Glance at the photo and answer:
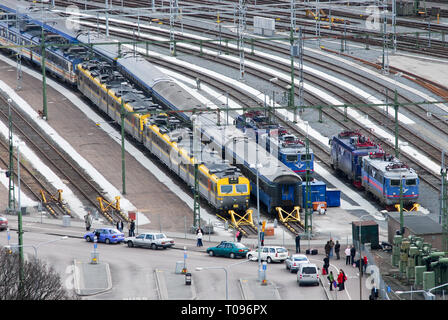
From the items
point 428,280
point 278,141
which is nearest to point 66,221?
point 278,141

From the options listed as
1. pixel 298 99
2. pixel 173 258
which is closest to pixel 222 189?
pixel 173 258

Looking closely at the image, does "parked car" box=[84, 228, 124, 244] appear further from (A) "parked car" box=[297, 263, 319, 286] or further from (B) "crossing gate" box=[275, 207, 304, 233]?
(A) "parked car" box=[297, 263, 319, 286]

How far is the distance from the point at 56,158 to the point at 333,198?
2418cm

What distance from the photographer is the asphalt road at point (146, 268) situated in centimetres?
6425

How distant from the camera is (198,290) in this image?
65062 mm

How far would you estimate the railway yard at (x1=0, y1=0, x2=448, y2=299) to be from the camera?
3290 inches

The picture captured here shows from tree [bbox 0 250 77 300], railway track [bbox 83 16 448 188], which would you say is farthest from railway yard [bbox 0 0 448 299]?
tree [bbox 0 250 77 300]

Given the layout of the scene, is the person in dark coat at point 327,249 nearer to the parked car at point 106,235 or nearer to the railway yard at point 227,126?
the railway yard at point 227,126

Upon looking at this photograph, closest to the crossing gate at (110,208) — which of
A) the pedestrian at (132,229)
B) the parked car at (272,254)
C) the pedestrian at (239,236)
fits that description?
Result: the pedestrian at (132,229)

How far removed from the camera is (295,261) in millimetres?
68750

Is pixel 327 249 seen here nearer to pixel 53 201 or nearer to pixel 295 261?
pixel 295 261

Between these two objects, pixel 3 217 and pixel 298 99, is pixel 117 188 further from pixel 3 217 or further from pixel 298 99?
pixel 298 99
